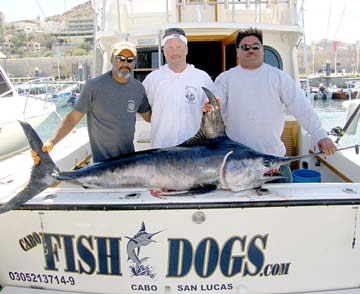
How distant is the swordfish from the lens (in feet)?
7.12

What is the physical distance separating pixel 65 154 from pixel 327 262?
2.40m

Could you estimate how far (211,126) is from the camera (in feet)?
7.79

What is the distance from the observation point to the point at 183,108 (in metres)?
2.71

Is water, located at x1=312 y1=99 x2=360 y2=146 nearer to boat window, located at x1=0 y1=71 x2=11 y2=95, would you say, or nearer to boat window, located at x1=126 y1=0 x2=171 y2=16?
boat window, located at x1=126 y1=0 x2=171 y2=16

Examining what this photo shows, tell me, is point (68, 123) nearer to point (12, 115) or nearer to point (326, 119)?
point (12, 115)

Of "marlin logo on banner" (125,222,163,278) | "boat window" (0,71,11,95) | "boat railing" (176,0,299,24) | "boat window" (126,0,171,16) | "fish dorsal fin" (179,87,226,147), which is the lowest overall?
"marlin logo on banner" (125,222,163,278)

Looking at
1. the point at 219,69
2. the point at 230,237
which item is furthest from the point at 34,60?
the point at 230,237

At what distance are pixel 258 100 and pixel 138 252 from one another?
1311mm

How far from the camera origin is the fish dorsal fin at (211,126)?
2355 mm

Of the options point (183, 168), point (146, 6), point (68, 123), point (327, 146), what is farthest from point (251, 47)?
point (146, 6)

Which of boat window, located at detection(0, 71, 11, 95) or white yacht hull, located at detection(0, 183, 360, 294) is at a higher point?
boat window, located at detection(0, 71, 11, 95)

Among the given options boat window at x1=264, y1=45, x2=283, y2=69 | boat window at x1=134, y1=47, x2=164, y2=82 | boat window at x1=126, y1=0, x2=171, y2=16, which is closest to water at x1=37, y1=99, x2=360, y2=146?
boat window at x1=264, y1=45, x2=283, y2=69

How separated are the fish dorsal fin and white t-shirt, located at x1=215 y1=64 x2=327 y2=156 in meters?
0.43

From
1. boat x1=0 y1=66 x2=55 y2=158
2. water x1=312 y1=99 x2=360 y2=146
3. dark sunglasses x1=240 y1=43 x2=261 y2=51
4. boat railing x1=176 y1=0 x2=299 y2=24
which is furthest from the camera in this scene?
water x1=312 y1=99 x2=360 y2=146
